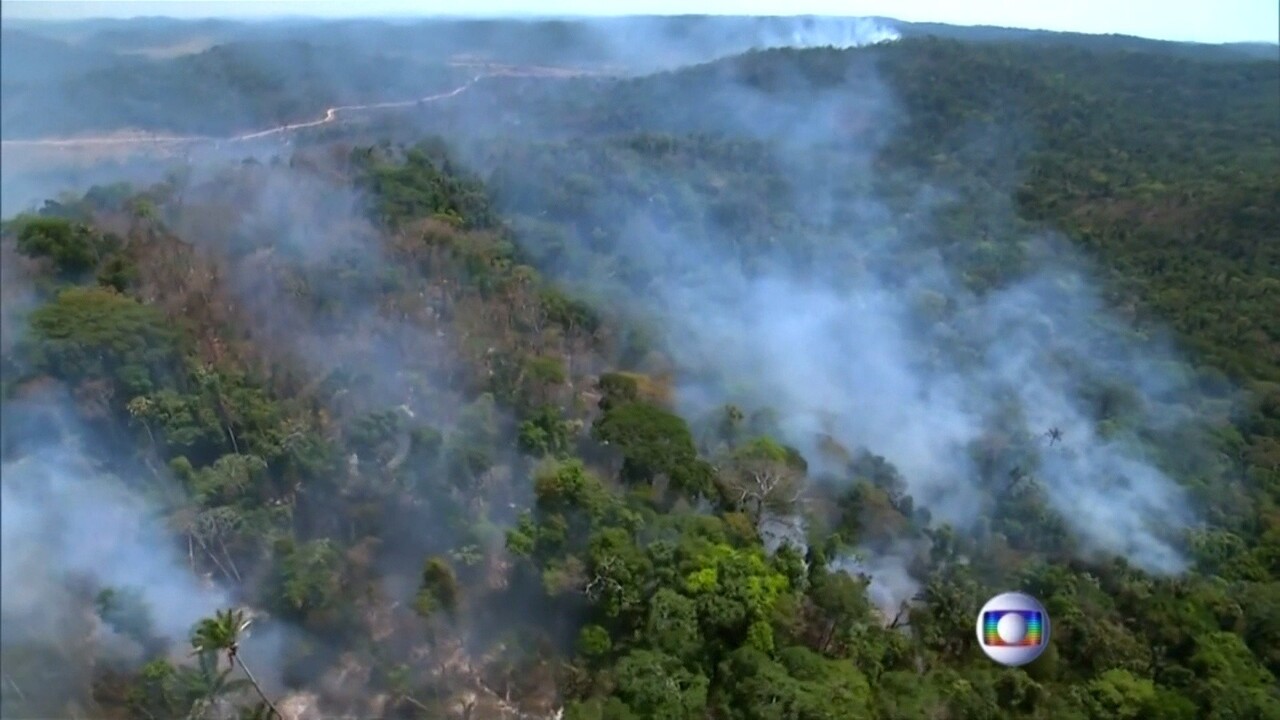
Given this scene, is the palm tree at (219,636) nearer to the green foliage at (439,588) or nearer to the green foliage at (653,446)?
the green foliage at (439,588)

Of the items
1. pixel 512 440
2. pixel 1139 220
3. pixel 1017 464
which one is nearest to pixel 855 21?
pixel 1139 220

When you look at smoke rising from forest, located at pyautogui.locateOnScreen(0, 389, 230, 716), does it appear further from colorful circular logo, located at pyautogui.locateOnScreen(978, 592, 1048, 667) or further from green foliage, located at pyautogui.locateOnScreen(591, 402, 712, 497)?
colorful circular logo, located at pyautogui.locateOnScreen(978, 592, 1048, 667)

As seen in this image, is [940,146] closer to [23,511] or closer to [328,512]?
[328,512]

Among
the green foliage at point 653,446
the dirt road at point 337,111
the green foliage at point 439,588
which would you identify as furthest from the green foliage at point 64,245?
the green foliage at point 653,446

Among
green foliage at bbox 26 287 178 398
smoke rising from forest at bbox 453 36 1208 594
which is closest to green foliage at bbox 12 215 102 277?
green foliage at bbox 26 287 178 398

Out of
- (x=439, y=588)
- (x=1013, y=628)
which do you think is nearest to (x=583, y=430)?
(x=439, y=588)

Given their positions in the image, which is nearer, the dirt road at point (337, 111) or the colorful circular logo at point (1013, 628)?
the colorful circular logo at point (1013, 628)

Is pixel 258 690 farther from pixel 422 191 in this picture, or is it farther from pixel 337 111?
pixel 337 111
